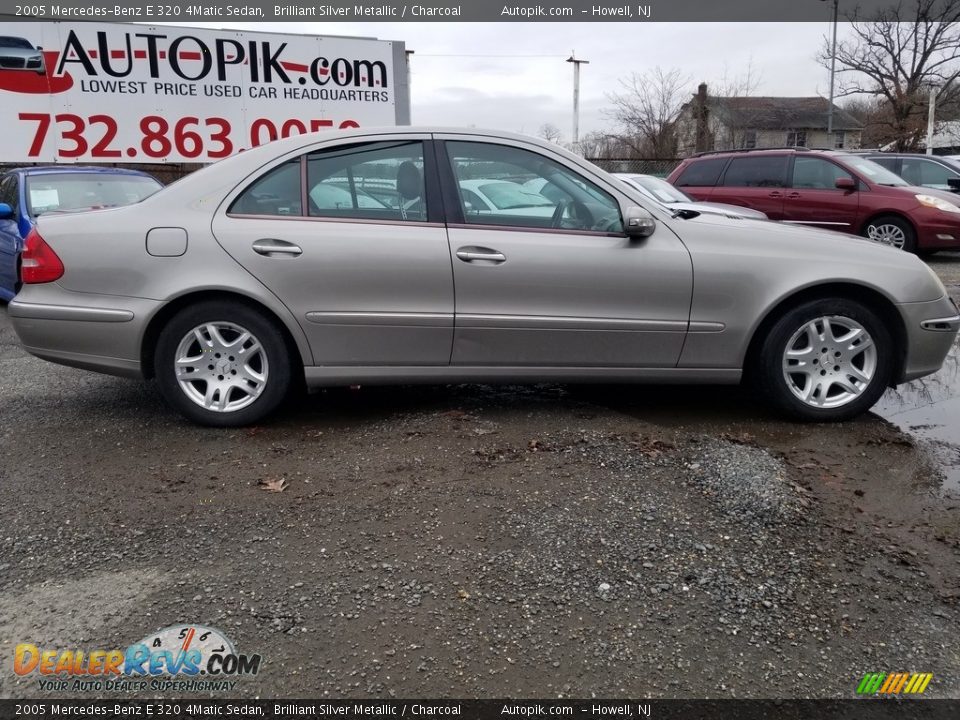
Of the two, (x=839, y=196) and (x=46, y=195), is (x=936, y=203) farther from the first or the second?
(x=46, y=195)

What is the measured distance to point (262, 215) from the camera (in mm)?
3924

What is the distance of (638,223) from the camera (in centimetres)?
385

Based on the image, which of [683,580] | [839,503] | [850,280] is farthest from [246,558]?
[850,280]

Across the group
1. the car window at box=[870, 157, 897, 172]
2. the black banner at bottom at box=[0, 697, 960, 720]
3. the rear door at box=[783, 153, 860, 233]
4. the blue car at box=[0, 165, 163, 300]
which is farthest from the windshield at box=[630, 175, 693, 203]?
the black banner at bottom at box=[0, 697, 960, 720]

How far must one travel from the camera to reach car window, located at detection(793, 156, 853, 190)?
422 inches

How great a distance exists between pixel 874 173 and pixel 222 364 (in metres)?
10.2

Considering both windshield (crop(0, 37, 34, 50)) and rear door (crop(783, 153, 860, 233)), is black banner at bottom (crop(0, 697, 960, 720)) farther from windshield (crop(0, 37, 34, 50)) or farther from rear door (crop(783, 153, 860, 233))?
windshield (crop(0, 37, 34, 50))

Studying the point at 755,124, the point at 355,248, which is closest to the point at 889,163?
the point at 355,248

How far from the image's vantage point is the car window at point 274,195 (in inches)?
155

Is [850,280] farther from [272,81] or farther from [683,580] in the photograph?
[272,81]

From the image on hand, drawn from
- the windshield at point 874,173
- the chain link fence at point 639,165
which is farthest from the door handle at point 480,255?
the chain link fence at point 639,165

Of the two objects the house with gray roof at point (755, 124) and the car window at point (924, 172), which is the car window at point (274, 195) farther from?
the house with gray roof at point (755, 124)

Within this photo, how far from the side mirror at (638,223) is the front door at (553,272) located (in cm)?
6

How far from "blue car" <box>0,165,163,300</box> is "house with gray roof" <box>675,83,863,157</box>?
19.5 metres
